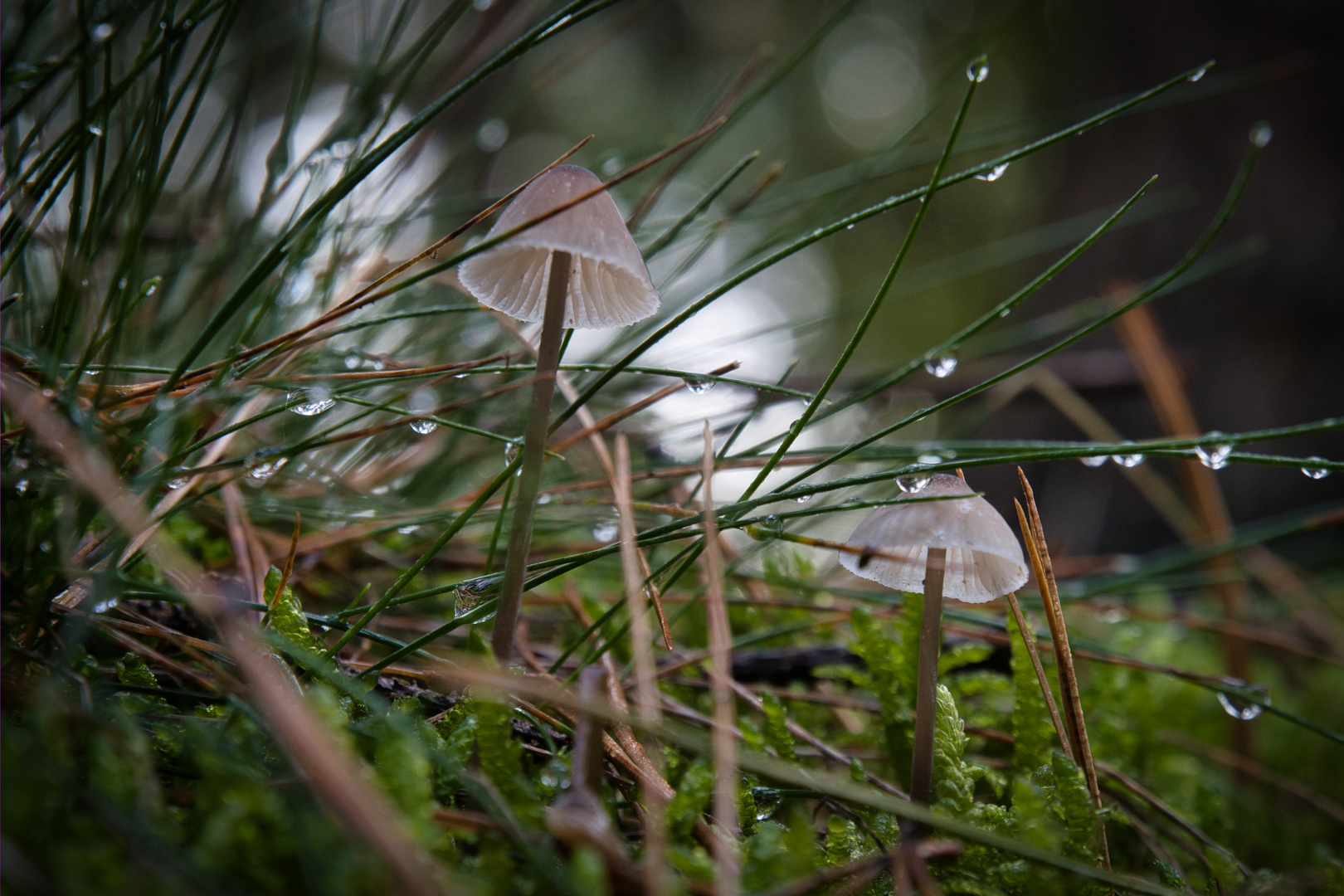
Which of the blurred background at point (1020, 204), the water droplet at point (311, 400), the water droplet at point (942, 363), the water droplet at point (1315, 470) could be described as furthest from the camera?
the blurred background at point (1020, 204)

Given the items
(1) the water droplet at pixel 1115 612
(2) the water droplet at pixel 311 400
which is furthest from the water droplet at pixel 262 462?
(1) the water droplet at pixel 1115 612

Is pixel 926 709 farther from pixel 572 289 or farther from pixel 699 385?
pixel 572 289

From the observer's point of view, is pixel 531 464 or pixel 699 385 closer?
pixel 531 464

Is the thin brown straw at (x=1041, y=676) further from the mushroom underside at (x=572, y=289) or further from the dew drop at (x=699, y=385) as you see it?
the mushroom underside at (x=572, y=289)

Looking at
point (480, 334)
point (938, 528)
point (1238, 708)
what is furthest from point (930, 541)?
point (480, 334)

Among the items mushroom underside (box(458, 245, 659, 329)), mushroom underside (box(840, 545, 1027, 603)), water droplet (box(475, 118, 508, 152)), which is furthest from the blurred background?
mushroom underside (box(840, 545, 1027, 603))

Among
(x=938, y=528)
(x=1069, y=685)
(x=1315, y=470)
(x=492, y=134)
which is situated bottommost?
(x=1069, y=685)
